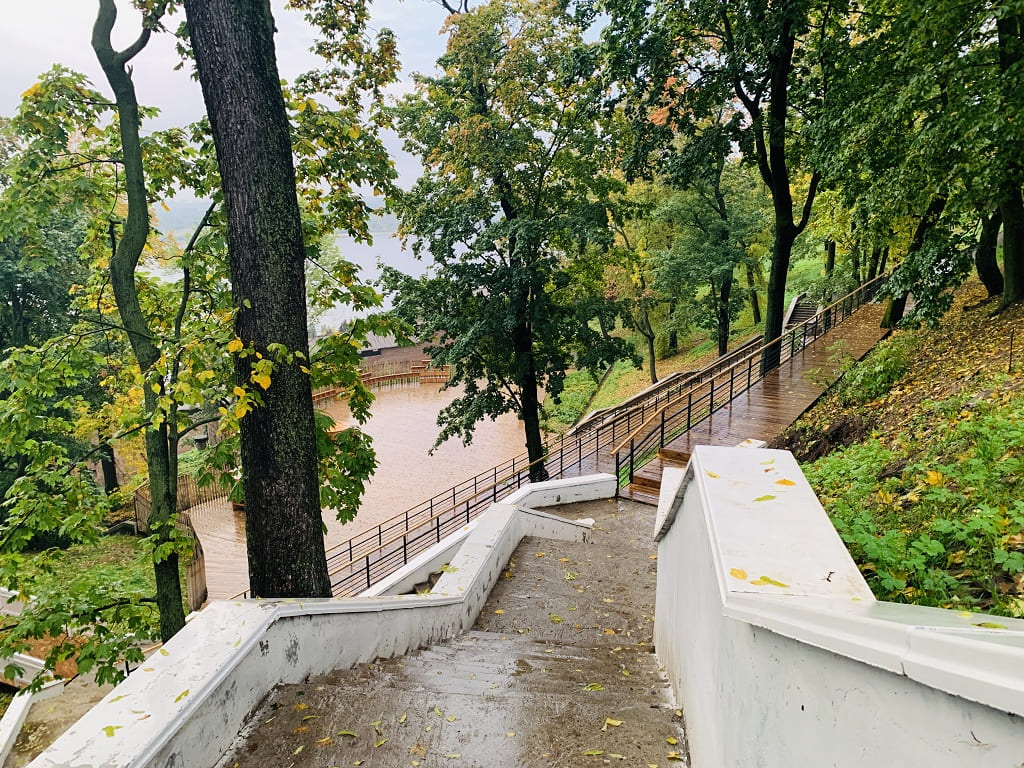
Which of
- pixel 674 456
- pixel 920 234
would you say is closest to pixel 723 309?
pixel 920 234

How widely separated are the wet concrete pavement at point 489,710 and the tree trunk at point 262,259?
1.01 meters

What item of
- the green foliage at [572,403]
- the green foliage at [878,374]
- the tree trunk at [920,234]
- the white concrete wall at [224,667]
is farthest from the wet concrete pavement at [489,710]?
the green foliage at [572,403]

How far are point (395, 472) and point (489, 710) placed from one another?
1843 cm

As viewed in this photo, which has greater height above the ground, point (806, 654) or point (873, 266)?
point (873, 266)

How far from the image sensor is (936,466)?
3.86m

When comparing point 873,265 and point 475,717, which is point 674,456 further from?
point 873,265

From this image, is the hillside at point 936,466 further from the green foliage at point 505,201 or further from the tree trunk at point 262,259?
the green foliage at point 505,201

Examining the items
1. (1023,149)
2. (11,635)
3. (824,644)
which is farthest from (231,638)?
(1023,149)

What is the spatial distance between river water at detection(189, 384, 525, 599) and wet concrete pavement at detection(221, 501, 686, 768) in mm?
7183

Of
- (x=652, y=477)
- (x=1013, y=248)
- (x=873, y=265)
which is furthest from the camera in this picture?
(x=873, y=265)

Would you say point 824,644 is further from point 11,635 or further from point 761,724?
point 11,635

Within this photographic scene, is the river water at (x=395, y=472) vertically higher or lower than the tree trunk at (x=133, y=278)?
lower

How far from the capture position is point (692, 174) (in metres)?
10.9

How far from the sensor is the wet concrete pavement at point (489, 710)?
2.60 meters
